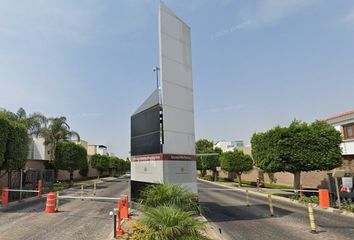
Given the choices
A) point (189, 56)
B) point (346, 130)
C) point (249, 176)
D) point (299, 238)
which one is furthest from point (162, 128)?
point (249, 176)

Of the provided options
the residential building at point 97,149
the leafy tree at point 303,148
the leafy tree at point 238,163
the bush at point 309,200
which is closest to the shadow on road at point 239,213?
the bush at point 309,200

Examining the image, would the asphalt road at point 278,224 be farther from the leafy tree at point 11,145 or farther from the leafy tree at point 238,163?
the leafy tree at point 238,163

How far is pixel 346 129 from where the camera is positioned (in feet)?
97.9

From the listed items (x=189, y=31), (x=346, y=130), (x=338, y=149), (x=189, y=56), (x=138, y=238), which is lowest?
(x=138, y=238)

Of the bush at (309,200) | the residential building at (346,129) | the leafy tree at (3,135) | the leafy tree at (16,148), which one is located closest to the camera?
the bush at (309,200)

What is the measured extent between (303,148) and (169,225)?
57.0 feet

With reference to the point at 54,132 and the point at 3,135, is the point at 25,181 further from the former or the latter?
the point at 54,132

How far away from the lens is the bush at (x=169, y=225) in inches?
266

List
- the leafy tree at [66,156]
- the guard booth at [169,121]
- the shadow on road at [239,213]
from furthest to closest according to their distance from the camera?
the leafy tree at [66,156], the shadow on road at [239,213], the guard booth at [169,121]

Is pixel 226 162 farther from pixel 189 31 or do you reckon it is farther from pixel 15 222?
pixel 15 222

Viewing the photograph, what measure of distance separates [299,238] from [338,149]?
1356 cm

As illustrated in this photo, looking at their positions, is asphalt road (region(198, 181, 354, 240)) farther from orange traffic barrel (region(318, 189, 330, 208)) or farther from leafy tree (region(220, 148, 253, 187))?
leafy tree (region(220, 148, 253, 187))

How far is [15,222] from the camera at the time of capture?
13.2 metres

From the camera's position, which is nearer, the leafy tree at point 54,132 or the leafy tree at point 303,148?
the leafy tree at point 303,148
